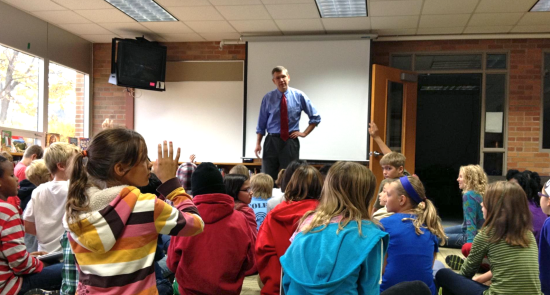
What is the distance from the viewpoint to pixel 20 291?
2.19 m

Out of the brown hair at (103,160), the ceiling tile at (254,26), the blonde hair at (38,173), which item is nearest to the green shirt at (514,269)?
the brown hair at (103,160)

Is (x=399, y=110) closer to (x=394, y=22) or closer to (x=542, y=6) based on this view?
(x=394, y=22)

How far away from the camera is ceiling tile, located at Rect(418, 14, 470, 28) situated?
5.73 metres

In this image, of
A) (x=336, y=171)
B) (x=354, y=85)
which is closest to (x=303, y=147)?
(x=354, y=85)

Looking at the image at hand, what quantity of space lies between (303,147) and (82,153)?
210 inches

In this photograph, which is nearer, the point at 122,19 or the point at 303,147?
the point at 122,19


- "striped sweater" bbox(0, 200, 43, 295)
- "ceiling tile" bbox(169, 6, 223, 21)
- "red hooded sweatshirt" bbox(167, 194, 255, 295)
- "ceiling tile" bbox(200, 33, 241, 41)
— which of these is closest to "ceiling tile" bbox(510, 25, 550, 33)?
"ceiling tile" bbox(200, 33, 241, 41)

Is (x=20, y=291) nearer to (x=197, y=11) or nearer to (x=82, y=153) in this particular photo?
(x=82, y=153)

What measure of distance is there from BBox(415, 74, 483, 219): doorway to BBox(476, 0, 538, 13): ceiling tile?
252 cm

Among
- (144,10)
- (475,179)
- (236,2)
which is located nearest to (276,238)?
(475,179)

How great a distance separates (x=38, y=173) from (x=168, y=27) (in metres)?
3.92

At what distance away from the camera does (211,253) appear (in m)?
2.10

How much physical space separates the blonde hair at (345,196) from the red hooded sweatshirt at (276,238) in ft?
1.83

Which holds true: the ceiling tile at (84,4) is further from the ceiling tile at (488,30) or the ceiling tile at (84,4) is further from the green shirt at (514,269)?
the green shirt at (514,269)
